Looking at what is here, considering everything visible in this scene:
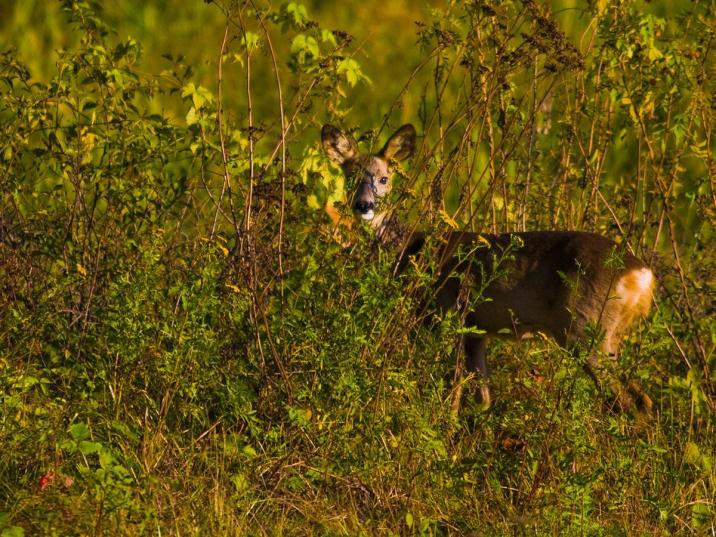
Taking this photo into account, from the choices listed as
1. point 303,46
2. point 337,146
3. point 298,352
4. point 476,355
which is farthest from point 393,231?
point 298,352

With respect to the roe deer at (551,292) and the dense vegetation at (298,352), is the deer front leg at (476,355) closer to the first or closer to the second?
the roe deer at (551,292)

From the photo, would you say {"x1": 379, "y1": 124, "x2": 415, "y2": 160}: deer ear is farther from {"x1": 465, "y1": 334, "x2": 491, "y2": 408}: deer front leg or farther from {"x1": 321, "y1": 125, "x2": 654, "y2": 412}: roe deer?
{"x1": 465, "y1": 334, "x2": 491, "y2": 408}: deer front leg

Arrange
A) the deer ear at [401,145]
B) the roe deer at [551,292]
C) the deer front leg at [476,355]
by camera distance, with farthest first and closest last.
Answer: the deer ear at [401,145], the deer front leg at [476,355], the roe deer at [551,292]

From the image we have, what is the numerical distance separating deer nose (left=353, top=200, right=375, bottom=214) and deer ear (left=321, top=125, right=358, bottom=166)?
0.26 meters

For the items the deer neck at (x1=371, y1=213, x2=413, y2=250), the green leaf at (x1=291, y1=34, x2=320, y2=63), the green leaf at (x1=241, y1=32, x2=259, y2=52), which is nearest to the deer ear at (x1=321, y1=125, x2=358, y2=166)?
the deer neck at (x1=371, y1=213, x2=413, y2=250)

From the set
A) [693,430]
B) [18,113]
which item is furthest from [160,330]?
[693,430]

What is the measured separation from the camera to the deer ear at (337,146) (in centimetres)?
637

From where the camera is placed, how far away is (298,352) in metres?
4.85

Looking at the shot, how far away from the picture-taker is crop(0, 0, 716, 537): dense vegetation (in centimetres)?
434

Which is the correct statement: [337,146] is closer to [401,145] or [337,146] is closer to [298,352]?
[401,145]

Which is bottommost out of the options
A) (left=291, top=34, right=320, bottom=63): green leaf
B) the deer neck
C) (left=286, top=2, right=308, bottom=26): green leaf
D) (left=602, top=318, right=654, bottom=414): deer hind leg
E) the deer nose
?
(left=602, top=318, right=654, bottom=414): deer hind leg

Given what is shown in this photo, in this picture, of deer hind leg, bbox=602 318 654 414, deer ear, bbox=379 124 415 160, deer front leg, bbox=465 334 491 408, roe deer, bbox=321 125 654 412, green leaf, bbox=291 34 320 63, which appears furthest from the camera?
deer ear, bbox=379 124 415 160

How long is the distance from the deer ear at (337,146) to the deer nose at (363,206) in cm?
26

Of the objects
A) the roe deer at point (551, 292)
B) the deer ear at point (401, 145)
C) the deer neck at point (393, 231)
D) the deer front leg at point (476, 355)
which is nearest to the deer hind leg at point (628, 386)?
the roe deer at point (551, 292)
